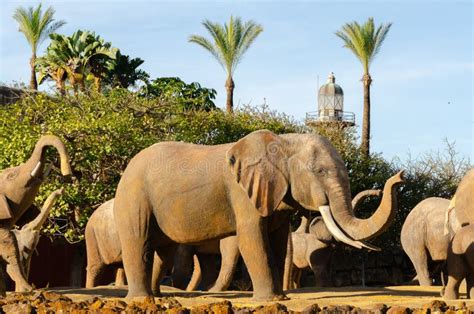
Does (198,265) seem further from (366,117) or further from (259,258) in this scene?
(366,117)

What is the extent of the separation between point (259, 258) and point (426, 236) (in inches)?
366

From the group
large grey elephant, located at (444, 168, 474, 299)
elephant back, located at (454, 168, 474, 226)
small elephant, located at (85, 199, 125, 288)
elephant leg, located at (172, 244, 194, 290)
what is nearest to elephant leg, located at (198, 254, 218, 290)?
elephant leg, located at (172, 244, 194, 290)

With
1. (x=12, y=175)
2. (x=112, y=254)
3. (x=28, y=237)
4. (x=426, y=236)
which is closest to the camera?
(x=12, y=175)

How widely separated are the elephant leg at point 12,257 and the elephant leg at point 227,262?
343 centimetres

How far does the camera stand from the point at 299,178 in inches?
536

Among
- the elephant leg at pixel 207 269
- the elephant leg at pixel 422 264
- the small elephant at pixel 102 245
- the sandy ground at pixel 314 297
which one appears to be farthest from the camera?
the elephant leg at pixel 422 264

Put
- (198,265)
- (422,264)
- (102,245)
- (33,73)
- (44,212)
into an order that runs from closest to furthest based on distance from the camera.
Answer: (44,212) → (102,245) → (198,265) → (422,264) → (33,73)

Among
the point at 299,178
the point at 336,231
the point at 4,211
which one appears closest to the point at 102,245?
the point at 4,211

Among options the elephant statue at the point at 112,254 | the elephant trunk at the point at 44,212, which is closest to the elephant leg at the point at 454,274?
the elephant statue at the point at 112,254

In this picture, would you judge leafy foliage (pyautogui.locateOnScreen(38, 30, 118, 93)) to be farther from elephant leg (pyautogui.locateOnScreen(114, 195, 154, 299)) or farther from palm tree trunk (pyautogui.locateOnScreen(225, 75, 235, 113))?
elephant leg (pyautogui.locateOnScreen(114, 195, 154, 299))

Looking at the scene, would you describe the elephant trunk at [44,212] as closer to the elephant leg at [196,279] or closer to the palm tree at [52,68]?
the elephant leg at [196,279]

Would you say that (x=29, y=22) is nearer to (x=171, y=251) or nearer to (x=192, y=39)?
(x=192, y=39)

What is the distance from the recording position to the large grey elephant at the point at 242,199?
43.8ft

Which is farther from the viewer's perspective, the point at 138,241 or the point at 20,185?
the point at 20,185
